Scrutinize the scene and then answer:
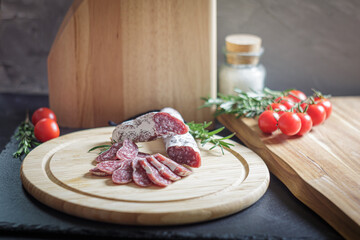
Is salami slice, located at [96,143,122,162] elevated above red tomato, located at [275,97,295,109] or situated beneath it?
situated beneath

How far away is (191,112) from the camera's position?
1.96 meters

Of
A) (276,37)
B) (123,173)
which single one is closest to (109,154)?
(123,173)

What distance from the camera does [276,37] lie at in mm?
2301

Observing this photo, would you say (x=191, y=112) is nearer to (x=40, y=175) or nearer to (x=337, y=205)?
(x=40, y=175)

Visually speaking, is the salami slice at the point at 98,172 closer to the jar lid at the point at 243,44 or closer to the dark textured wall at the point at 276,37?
the jar lid at the point at 243,44

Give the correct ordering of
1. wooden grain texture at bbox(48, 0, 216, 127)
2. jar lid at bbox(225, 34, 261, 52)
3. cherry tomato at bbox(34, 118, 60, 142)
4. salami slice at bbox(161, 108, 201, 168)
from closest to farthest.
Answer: salami slice at bbox(161, 108, 201, 168), cherry tomato at bbox(34, 118, 60, 142), wooden grain texture at bbox(48, 0, 216, 127), jar lid at bbox(225, 34, 261, 52)

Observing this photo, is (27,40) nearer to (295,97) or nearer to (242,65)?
(242,65)

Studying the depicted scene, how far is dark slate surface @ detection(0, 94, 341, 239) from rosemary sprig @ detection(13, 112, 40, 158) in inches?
11.7

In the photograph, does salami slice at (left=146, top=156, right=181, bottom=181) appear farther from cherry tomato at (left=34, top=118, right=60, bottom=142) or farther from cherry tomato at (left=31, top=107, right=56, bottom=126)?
cherry tomato at (left=31, top=107, right=56, bottom=126)

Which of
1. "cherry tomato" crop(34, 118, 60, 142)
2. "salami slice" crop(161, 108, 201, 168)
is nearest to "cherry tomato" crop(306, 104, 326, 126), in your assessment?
"salami slice" crop(161, 108, 201, 168)

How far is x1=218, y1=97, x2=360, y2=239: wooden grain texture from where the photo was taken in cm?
116

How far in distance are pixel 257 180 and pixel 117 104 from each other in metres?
0.83

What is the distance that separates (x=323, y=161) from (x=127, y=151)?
664mm

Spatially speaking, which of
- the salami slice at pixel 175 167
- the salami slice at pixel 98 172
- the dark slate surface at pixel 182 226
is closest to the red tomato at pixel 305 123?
the dark slate surface at pixel 182 226
